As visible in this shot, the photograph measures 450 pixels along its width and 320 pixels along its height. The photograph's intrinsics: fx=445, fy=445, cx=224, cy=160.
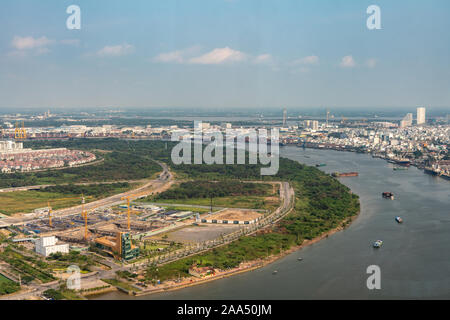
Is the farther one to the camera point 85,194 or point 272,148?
point 272,148

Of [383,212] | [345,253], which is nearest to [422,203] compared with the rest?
[383,212]

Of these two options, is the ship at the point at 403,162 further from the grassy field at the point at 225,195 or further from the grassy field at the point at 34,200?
the grassy field at the point at 34,200

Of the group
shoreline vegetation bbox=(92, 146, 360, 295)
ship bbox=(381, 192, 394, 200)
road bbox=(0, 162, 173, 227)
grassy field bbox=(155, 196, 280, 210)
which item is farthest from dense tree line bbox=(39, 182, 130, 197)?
ship bbox=(381, 192, 394, 200)

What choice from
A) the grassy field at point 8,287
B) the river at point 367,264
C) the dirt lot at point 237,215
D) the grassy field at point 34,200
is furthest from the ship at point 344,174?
the grassy field at point 8,287

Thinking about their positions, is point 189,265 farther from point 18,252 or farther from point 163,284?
point 18,252

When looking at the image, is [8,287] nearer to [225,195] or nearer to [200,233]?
[200,233]

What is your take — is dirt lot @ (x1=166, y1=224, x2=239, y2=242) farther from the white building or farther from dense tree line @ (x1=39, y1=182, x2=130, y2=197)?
dense tree line @ (x1=39, y1=182, x2=130, y2=197)
